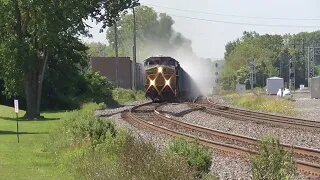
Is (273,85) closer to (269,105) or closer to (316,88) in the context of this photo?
(316,88)

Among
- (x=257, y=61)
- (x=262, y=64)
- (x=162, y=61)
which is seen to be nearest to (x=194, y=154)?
(x=162, y=61)

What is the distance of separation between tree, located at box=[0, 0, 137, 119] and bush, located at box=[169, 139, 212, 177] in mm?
27859

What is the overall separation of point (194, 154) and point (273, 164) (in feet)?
10.4

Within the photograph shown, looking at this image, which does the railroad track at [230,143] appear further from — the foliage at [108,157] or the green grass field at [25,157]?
the green grass field at [25,157]

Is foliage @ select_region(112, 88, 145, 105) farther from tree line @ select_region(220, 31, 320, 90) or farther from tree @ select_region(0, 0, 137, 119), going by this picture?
tree line @ select_region(220, 31, 320, 90)

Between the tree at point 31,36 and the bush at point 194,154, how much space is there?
91.4ft

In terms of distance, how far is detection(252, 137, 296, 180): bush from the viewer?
1009 centimetres

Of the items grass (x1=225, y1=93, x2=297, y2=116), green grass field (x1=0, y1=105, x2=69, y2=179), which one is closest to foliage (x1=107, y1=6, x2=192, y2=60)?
grass (x1=225, y1=93, x2=297, y2=116)

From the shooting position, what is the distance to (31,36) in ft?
137

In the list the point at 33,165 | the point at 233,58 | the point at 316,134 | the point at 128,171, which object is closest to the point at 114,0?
the point at 316,134

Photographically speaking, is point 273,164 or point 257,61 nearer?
point 273,164

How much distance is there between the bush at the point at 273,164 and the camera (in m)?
10.1

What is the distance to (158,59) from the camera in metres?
55.5

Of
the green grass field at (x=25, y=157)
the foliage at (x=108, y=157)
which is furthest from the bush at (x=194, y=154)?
the green grass field at (x=25, y=157)
